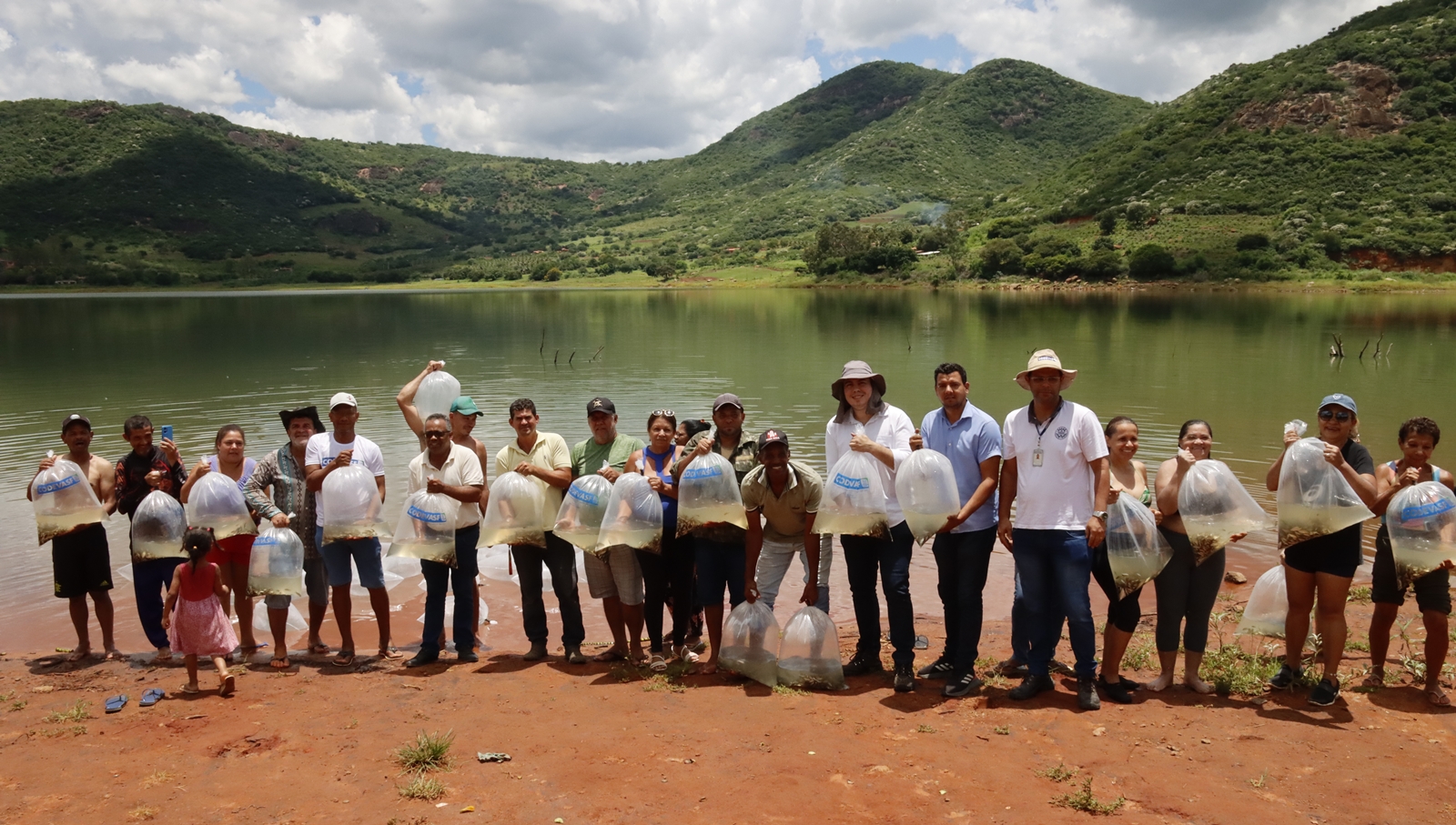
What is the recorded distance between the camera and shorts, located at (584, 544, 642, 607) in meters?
5.96

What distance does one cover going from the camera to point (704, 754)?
4.46 meters

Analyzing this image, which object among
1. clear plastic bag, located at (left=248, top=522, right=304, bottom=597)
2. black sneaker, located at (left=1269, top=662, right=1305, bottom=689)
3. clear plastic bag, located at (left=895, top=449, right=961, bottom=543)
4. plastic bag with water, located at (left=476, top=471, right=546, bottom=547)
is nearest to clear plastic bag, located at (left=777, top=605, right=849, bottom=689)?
clear plastic bag, located at (left=895, top=449, right=961, bottom=543)

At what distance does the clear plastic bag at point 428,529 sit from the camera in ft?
19.4

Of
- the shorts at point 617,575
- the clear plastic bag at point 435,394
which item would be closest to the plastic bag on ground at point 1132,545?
the shorts at point 617,575

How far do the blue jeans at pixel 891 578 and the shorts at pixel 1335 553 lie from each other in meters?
2.32

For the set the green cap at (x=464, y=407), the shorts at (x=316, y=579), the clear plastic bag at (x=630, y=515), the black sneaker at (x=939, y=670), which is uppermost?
the green cap at (x=464, y=407)

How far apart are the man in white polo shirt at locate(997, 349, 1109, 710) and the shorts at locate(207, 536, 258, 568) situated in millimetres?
5349

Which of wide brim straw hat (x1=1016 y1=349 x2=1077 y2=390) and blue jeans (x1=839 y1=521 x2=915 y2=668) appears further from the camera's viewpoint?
blue jeans (x1=839 y1=521 x2=915 y2=668)

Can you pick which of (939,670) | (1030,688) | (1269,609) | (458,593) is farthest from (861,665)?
(458,593)

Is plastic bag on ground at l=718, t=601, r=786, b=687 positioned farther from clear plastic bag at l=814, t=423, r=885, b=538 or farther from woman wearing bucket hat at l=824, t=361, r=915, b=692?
clear plastic bag at l=814, t=423, r=885, b=538

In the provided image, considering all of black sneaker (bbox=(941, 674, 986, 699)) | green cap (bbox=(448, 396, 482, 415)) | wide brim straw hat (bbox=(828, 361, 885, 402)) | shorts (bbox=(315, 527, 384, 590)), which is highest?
wide brim straw hat (bbox=(828, 361, 885, 402))

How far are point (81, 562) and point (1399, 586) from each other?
8.83m

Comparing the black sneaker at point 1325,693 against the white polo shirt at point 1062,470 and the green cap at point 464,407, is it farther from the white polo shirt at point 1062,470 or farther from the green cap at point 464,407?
the green cap at point 464,407

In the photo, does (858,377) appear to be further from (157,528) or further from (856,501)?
(157,528)
